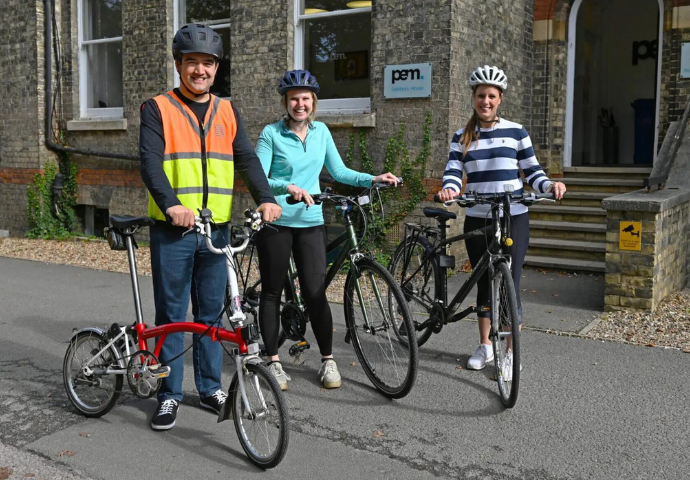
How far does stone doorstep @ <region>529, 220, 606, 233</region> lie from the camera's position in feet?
31.7

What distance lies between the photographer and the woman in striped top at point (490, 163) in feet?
16.6

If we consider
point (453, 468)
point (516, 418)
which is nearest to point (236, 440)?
point (453, 468)

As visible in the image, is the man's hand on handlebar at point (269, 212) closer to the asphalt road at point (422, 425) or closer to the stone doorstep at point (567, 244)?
the asphalt road at point (422, 425)

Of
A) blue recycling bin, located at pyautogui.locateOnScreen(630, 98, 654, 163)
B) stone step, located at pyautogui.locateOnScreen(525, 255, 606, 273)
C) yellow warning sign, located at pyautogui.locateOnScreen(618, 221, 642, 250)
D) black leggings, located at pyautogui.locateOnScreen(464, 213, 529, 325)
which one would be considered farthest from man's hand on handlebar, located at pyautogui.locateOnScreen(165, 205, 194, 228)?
blue recycling bin, located at pyautogui.locateOnScreen(630, 98, 654, 163)

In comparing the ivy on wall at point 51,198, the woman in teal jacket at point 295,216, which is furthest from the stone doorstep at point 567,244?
the ivy on wall at point 51,198

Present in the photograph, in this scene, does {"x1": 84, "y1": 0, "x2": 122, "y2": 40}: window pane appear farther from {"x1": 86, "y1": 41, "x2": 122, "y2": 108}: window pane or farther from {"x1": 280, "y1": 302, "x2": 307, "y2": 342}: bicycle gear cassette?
{"x1": 280, "y1": 302, "x2": 307, "y2": 342}: bicycle gear cassette

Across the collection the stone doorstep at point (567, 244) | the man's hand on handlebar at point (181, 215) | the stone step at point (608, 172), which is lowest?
the stone doorstep at point (567, 244)

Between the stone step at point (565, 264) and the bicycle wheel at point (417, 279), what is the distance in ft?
12.8

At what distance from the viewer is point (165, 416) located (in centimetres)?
428

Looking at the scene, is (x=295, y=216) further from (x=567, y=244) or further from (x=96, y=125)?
(x=96, y=125)

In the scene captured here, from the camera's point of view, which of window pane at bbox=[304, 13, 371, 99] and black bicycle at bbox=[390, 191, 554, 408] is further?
window pane at bbox=[304, 13, 371, 99]

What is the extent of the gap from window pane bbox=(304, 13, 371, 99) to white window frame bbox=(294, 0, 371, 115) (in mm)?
74

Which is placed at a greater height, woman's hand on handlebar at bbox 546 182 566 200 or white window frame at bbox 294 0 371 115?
white window frame at bbox 294 0 371 115

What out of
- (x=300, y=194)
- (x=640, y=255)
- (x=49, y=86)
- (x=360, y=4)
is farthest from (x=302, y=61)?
(x=300, y=194)
